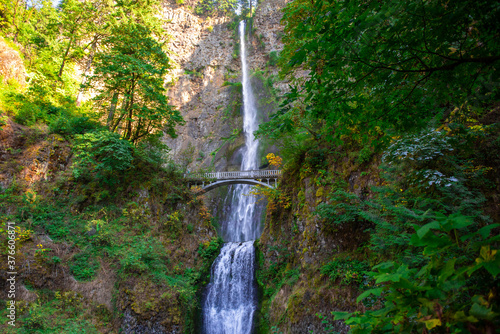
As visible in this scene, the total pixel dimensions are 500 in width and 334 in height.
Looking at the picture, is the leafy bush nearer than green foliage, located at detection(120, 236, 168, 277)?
No

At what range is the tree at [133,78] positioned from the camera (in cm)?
1230

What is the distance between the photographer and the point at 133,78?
12930 mm

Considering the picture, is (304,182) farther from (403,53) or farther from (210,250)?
(210,250)

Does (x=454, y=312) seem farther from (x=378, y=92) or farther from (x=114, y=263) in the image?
(x=114, y=263)

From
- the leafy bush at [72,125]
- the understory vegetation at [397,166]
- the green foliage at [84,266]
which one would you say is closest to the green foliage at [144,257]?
the green foliage at [84,266]

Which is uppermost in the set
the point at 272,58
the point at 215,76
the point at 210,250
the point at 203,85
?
the point at 272,58

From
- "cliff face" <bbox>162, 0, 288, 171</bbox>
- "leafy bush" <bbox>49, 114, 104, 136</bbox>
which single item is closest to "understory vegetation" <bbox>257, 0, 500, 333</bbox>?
"leafy bush" <bbox>49, 114, 104, 136</bbox>

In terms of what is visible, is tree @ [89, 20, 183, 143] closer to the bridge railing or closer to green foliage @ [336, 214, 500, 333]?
the bridge railing

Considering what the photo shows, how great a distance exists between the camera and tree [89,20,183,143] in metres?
12.3

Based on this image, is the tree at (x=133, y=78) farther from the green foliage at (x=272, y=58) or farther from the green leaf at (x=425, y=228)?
the green foliage at (x=272, y=58)

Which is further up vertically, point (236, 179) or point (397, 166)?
point (236, 179)

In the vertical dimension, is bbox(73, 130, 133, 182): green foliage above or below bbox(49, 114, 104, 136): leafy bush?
below

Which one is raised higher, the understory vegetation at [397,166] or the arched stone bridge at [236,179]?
the arched stone bridge at [236,179]

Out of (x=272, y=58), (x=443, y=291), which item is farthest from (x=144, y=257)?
(x=272, y=58)
